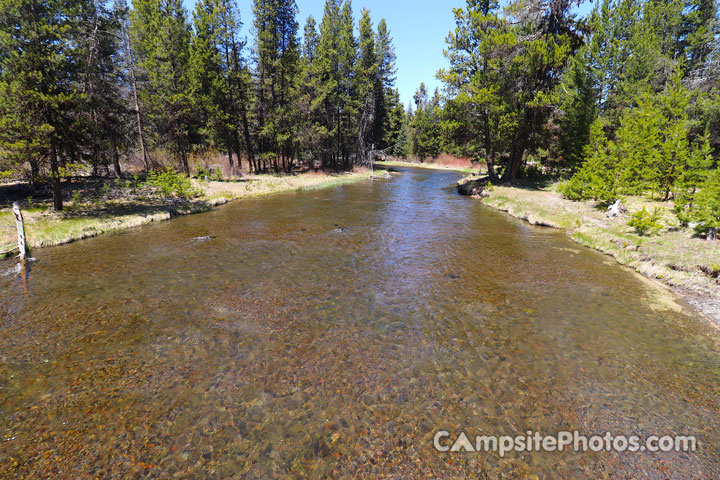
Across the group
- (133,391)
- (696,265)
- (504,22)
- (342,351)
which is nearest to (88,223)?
(133,391)

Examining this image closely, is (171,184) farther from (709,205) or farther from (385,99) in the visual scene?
(385,99)

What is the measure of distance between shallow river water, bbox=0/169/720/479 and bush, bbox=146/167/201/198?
12232 mm

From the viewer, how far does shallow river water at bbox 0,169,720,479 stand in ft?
15.8

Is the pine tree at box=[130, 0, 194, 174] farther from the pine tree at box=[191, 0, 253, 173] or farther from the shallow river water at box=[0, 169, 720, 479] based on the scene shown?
the shallow river water at box=[0, 169, 720, 479]

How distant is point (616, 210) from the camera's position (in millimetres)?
18125

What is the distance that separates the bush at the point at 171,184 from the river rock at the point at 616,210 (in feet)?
96.0

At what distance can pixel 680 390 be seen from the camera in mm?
6117

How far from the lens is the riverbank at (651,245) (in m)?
9.98

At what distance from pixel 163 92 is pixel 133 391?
32.7 meters

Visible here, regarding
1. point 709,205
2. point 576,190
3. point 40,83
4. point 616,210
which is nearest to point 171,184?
point 40,83

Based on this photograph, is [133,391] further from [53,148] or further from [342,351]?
[53,148]

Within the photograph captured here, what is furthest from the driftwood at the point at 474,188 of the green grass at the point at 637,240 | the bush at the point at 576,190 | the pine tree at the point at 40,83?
the pine tree at the point at 40,83

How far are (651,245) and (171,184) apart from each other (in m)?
29.6

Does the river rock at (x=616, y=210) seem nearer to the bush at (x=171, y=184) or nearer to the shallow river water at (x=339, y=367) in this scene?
the shallow river water at (x=339, y=367)
